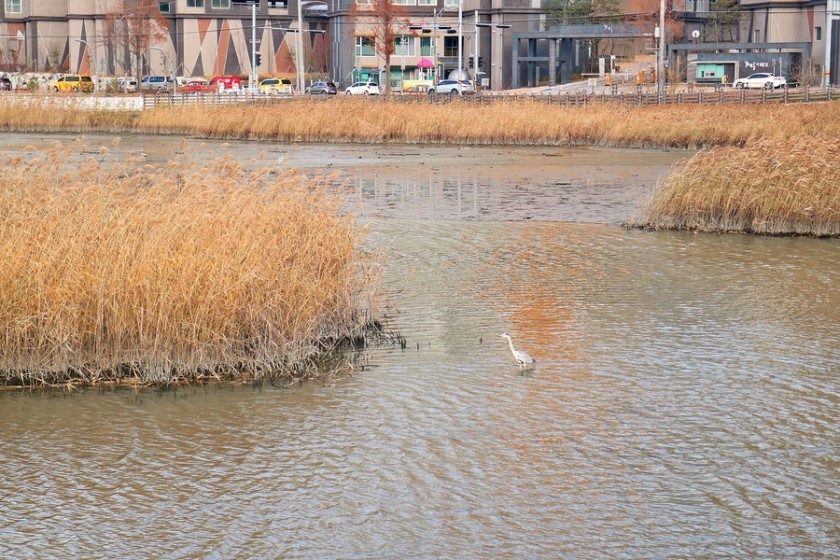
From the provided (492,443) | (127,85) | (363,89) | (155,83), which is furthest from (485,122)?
(155,83)

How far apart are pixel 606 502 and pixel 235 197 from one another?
228 inches

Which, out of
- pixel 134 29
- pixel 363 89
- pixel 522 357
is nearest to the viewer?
pixel 522 357

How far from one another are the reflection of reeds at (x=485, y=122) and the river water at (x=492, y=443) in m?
24.2

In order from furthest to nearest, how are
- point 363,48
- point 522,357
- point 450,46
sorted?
point 450,46
point 363,48
point 522,357

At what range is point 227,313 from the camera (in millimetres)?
11344

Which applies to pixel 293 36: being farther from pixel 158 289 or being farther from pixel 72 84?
pixel 158 289

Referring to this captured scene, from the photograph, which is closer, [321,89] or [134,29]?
[321,89]

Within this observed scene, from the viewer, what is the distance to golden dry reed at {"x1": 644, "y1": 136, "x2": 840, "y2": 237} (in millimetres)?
19609

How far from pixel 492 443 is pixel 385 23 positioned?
219 feet

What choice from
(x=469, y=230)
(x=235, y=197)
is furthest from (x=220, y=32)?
(x=235, y=197)

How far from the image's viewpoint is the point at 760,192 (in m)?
20.2

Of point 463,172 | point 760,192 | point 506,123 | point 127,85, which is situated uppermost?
point 127,85

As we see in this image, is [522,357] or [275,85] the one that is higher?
[275,85]

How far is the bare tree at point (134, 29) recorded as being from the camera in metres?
90.0
